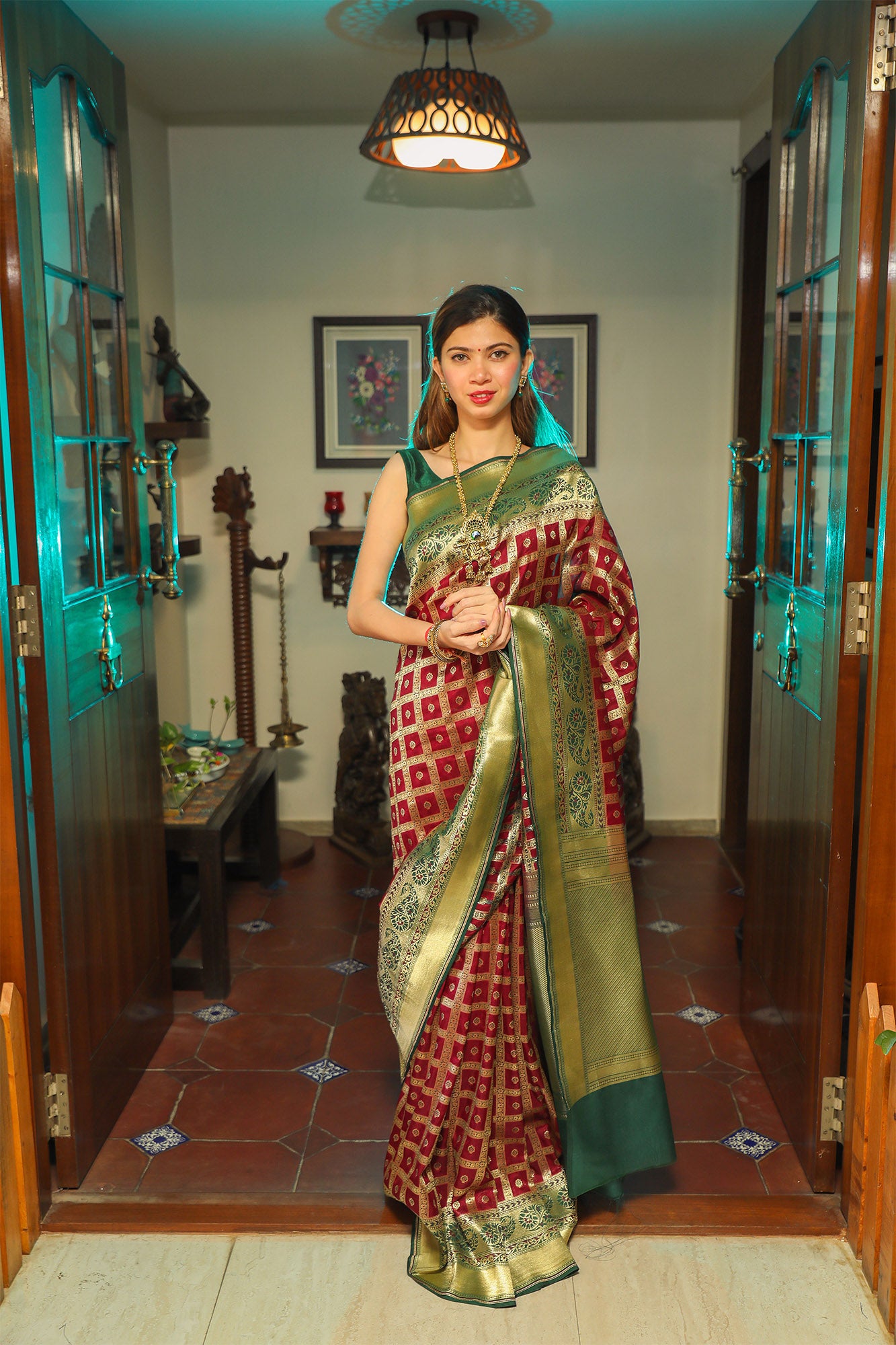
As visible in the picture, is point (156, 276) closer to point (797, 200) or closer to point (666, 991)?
point (797, 200)

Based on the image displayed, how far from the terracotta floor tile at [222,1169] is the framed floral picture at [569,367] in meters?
2.73

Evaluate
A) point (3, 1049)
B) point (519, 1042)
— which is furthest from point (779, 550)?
point (3, 1049)

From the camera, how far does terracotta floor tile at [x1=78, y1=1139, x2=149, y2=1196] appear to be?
7.87 feet

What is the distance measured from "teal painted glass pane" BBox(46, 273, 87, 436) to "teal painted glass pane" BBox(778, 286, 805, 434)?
1.54 metres

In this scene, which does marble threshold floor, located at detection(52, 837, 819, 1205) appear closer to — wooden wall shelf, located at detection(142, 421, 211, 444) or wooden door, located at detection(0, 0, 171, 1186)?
wooden door, located at detection(0, 0, 171, 1186)

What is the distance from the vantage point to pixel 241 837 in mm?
4277

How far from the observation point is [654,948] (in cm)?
359

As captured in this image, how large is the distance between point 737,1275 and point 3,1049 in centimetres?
139

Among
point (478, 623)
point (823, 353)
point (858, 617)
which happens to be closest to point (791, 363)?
point (823, 353)

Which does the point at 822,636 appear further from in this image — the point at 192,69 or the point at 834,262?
the point at 192,69

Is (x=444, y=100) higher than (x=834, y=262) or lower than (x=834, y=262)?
higher

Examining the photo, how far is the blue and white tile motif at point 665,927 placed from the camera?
3.72 metres

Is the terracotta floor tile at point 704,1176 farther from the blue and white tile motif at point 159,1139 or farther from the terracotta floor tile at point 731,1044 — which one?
the blue and white tile motif at point 159,1139

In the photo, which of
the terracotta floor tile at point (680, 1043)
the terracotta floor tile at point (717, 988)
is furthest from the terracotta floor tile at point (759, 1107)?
the terracotta floor tile at point (717, 988)
